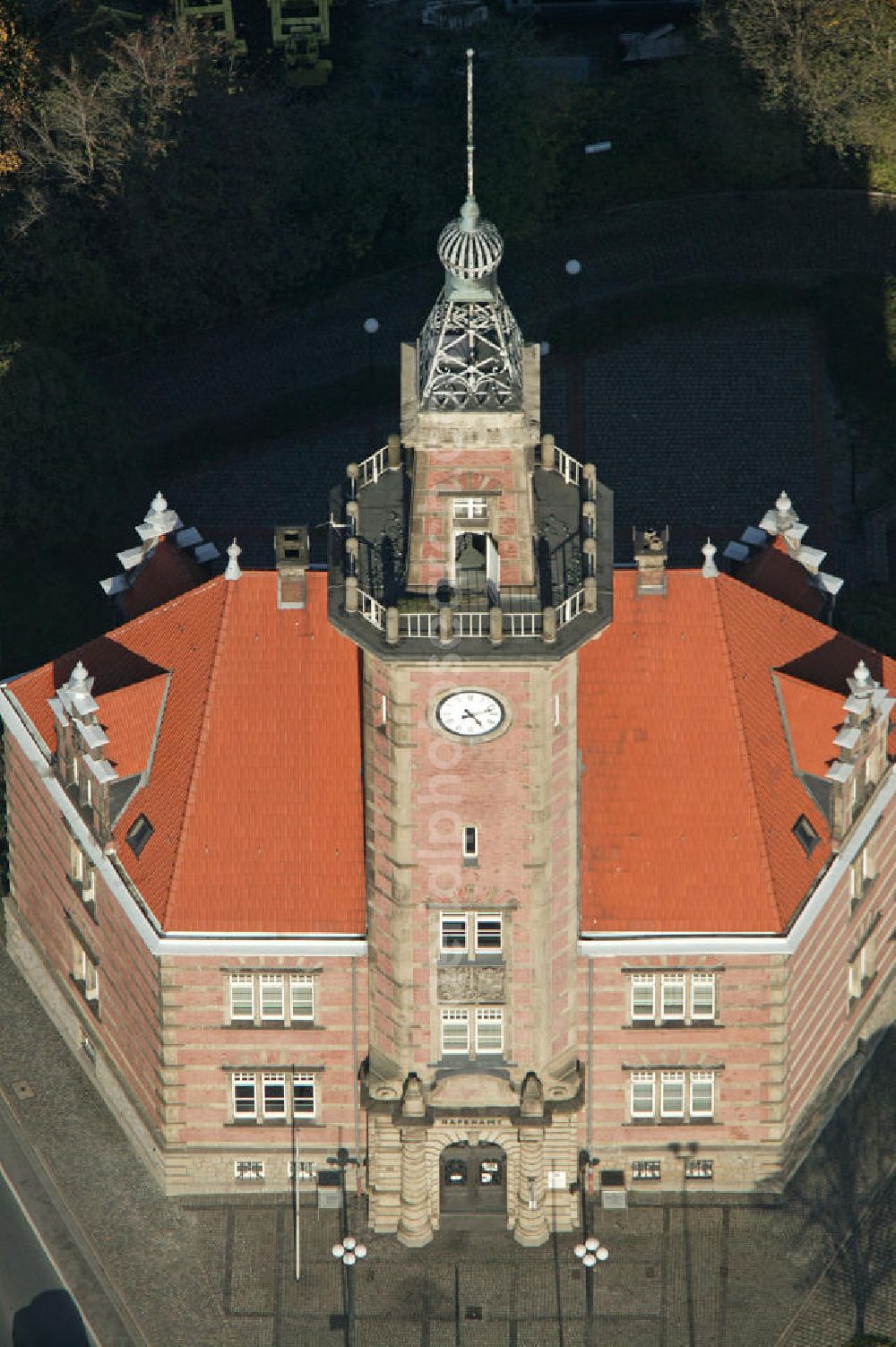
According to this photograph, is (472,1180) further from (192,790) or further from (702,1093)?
(192,790)

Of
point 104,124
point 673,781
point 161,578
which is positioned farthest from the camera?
point 104,124

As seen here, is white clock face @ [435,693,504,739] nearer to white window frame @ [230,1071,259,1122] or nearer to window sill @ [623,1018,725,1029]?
window sill @ [623,1018,725,1029]

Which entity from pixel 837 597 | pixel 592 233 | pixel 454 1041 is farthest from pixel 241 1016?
pixel 592 233

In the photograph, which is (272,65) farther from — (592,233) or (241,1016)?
(241,1016)

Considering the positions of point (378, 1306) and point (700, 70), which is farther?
point (700, 70)

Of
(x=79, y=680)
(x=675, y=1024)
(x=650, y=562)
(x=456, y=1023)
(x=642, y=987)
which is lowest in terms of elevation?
(x=675, y=1024)

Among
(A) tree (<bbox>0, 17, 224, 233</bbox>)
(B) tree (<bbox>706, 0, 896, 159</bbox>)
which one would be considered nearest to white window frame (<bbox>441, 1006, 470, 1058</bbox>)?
(A) tree (<bbox>0, 17, 224, 233</bbox>)


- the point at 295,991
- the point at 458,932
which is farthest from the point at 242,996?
the point at 458,932
